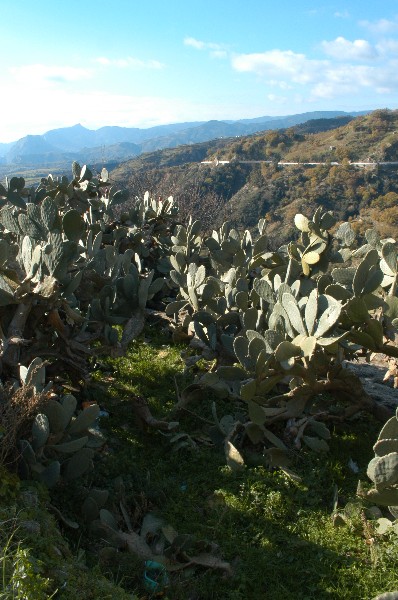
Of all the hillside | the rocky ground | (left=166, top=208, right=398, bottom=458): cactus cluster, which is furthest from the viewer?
the hillside

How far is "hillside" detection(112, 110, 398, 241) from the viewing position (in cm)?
2889

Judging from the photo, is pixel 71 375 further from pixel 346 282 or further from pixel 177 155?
pixel 177 155

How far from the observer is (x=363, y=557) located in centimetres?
236

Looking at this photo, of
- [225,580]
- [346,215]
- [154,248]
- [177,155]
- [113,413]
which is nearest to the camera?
[225,580]

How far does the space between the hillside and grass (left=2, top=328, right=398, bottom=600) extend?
17876 mm

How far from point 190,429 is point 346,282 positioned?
4.25ft

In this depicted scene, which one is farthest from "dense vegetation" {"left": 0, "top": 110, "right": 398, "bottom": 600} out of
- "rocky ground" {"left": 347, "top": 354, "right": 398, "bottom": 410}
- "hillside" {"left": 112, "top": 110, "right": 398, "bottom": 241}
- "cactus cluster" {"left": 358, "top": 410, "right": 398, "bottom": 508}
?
"hillside" {"left": 112, "top": 110, "right": 398, "bottom": 241}

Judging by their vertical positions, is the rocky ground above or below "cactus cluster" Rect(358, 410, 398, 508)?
below

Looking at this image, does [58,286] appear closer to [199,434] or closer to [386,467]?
[199,434]

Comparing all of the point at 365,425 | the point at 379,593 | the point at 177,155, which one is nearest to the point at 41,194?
the point at 365,425

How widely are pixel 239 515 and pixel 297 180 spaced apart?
115ft

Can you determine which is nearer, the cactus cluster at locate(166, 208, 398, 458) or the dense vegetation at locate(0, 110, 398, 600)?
the dense vegetation at locate(0, 110, 398, 600)

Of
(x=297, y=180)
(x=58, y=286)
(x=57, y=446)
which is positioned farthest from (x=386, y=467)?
(x=297, y=180)

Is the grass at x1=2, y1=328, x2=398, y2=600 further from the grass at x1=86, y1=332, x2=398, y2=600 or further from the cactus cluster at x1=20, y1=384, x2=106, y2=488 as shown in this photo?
the cactus cluster at x1=20, y1=384, x2=106, y2=488
